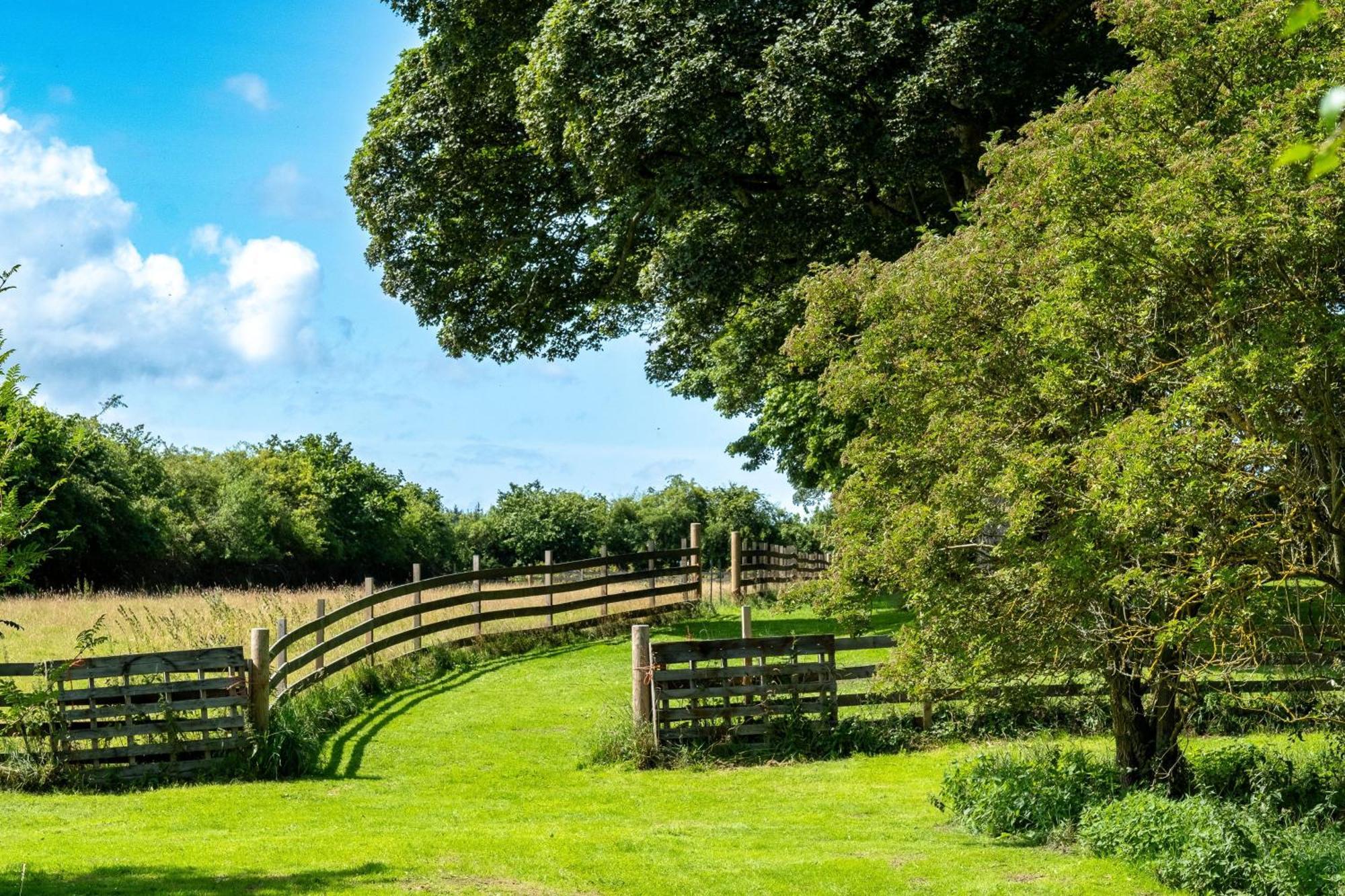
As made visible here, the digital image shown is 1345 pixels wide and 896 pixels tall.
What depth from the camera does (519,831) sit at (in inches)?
370

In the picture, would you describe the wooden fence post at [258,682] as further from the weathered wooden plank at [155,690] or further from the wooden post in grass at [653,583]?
the wooden post in grass at [653,583]

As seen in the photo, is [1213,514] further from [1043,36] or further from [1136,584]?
[1043,36]

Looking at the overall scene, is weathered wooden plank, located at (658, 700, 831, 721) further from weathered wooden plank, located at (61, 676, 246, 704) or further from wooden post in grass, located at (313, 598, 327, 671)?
wooden post in grass, located at (313, 598, 327, 671)

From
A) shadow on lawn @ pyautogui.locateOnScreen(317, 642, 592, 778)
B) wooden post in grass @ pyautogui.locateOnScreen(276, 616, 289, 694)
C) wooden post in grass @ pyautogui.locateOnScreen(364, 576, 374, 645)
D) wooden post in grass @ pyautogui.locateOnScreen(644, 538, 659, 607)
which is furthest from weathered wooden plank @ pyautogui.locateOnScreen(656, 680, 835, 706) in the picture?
wooden post in grass @ pyautogui.locateOnScreen(644, 538, 659, 607)

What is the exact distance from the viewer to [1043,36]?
17.3 metres

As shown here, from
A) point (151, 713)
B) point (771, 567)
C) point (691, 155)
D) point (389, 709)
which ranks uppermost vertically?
point (691, 155)

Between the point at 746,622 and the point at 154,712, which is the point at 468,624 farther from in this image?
the point at 154,712

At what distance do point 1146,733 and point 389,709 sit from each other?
31.9 feet

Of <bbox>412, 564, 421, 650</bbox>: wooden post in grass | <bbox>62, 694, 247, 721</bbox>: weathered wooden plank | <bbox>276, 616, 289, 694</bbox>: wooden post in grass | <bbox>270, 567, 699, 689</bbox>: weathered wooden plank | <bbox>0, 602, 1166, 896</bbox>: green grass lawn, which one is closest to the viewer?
<bbox>0, 602, 1166, 896</bbox>: green grass lawn

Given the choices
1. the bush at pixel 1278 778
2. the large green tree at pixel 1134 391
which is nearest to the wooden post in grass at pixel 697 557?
the large green tree at pixel 1134 391

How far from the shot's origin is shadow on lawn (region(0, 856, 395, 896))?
709cm

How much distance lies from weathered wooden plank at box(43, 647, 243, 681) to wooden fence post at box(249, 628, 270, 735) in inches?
5.8

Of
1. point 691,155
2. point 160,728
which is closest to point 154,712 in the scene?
point 160,728

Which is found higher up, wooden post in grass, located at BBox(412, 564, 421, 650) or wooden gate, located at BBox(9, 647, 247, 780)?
wooden post in grass, located at BBox(412, 564, 421, 650)
